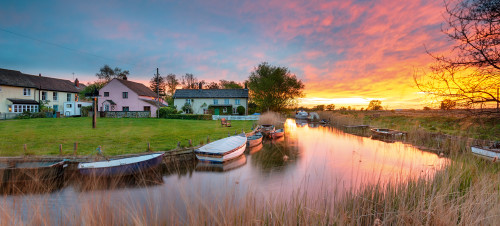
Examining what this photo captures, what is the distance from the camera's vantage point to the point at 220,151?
12.3 metres

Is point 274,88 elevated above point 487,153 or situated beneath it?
elevated above

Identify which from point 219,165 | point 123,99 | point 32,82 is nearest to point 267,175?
point 219,165

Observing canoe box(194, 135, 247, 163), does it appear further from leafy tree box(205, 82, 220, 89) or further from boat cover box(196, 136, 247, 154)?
leafy tree box(205, 82, 220, 89)

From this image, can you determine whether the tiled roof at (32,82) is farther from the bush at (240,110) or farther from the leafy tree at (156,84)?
the bush at (240,110)

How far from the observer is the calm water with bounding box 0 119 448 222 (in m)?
7.10

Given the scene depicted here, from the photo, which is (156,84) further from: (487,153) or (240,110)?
(487,153)

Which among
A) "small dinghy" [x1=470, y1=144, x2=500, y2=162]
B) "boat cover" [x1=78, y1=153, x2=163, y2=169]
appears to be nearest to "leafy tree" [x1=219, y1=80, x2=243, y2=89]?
"boat cover" [x1=78, y1=153, x2=163, y2=169]

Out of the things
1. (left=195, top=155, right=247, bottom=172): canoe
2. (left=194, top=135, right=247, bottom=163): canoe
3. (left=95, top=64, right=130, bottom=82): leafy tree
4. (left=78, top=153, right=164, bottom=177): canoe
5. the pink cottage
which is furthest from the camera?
(left=95, top=64, right=130, bottom=82): leafy tree

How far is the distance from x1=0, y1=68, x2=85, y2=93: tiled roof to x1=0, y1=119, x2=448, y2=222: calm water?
36455 mm

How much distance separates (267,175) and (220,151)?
10.4ft

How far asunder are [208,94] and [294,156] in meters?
32.7

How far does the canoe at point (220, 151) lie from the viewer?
476 inches

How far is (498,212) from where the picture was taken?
3434 mm

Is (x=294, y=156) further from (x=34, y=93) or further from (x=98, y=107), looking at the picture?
(x=34, y=93)
